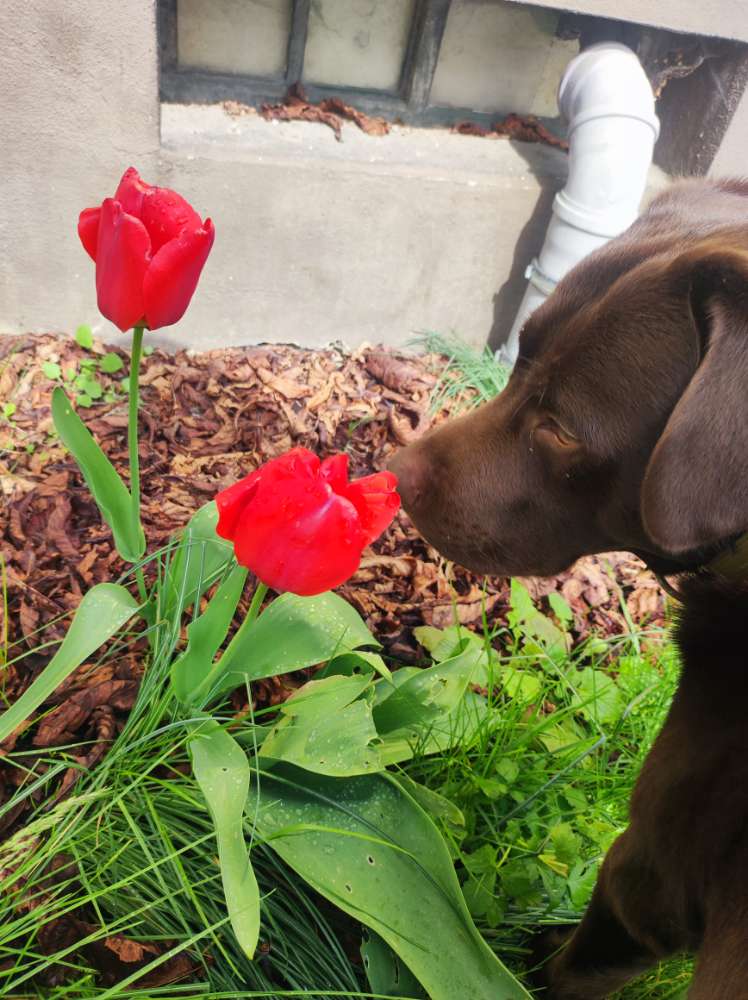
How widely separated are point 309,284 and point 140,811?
218 cm

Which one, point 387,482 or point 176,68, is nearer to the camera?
point 387,482

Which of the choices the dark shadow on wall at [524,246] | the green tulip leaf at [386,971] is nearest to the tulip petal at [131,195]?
the green tulip leaf at [386,971]

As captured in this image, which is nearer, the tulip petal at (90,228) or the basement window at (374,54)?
the tulip petal at (90,228)

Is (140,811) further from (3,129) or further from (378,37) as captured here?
(378,37)

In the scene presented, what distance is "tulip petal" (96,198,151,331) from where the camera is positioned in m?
1.13

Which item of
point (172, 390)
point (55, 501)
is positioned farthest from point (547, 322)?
point (172, 390)

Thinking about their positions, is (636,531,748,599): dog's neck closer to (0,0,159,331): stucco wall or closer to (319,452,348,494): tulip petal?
(319,452,348,494): tulip petal

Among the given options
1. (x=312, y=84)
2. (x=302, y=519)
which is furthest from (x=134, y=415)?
(x=312, y=84)

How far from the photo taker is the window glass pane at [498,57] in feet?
10.0

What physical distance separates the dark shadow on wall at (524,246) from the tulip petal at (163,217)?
2.33 m

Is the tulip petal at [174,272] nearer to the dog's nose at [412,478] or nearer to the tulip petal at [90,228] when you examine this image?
the tulip petal at [90,228]

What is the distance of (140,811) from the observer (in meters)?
1.47

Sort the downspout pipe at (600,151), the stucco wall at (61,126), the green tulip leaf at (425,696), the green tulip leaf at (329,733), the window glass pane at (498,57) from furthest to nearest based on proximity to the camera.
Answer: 1. the window glass pane at (498,57)
2. the downspout pipe at (600,151)
3. the stucco wall at (61,126)
4. the green tulip leaf at (425,696)
5. the green tulip leaf at (329,733)

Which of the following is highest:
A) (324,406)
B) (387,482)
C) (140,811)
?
(387,482)
